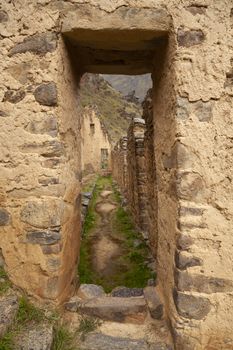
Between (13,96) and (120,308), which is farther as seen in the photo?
(120,308)

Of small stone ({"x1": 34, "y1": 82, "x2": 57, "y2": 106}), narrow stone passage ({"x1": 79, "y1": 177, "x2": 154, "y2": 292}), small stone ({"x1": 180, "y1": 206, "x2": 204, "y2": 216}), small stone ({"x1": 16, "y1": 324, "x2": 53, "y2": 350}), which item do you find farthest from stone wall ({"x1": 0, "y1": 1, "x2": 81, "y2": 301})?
narrow stone passage ({"x1": 79, "y1": 177, "x2": 154, "y2": 292})

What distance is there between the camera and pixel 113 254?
5543mm

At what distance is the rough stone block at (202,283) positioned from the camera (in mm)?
1934

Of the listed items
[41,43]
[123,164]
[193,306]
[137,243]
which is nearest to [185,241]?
[193,306]

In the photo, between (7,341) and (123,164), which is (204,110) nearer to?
(7,341)

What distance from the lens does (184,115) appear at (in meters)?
1.94

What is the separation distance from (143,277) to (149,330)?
2107 millimetres

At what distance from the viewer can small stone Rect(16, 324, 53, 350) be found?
174 cm

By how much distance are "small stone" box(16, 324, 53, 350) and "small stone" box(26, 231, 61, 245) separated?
0.58 metres

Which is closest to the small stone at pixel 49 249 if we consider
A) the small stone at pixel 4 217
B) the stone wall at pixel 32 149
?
the stone wall at pixel 32 149

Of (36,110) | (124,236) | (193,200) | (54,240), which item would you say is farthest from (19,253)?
(124,236)

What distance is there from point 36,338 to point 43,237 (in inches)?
26.0

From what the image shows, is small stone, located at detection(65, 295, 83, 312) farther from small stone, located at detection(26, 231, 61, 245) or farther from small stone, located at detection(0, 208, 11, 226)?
small stone, located at detection(0, 208, 11, 226)

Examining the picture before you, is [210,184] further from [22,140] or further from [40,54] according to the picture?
[40,54]
